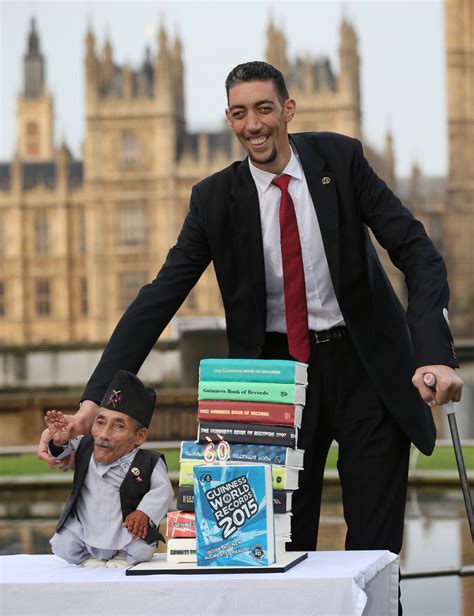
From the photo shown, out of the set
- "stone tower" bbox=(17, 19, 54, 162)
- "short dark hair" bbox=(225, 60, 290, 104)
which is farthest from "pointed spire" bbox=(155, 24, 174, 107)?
"short dark hair" bbox=(225, 60, 290, 104)

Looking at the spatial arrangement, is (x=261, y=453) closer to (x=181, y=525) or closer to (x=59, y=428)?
(x=181, y=525)

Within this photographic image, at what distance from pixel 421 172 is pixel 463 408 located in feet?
144

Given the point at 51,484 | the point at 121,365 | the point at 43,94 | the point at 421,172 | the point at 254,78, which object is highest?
the point at 43,94

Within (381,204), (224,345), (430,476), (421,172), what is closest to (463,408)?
(430,476)

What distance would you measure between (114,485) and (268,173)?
1.88 feet

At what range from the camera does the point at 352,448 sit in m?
2.25

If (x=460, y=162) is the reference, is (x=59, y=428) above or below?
below

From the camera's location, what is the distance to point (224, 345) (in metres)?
11.4

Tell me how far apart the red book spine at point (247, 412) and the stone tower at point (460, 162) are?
4582 centimetres

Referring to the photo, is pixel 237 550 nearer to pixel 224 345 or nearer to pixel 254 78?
pixel 254 78

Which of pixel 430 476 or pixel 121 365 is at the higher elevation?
pixel 121 365

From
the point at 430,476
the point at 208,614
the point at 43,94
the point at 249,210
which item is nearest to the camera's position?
the point at 208,614

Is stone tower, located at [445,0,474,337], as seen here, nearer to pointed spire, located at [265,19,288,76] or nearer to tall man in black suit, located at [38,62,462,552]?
pointed spire, located at [265,19,288,76]

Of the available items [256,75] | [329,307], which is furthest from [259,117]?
[329,307]
